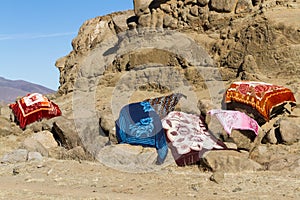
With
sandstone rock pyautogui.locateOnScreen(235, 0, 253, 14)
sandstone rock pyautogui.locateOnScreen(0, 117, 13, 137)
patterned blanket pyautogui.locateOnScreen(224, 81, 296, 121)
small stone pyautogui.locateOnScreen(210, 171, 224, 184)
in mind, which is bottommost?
sandstone rock pyautogui.locateOnScreen(0, 117, 13, 137)

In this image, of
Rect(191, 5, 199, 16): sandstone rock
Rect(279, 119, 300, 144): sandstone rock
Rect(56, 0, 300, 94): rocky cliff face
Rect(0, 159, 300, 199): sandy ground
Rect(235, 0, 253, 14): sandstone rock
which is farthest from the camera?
Rect(191, 5, 199, 16): sandstone rock

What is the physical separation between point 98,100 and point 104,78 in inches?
146

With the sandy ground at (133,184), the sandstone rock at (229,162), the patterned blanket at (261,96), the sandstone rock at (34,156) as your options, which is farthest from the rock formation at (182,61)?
the sandstone rock at (229,162)

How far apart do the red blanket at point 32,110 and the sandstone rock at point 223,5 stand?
8.50 metres

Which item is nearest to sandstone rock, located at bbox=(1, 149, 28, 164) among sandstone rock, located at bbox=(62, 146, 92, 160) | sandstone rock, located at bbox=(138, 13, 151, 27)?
sandstone rock, located at bbox=(62, 146, 92, 160)

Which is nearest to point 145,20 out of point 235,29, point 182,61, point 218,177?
point 182,61

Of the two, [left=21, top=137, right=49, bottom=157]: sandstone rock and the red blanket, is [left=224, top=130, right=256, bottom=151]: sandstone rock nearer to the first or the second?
[left=21, top=137, right=49, bottom=157]: sandstone rock

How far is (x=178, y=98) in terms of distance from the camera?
14.1m

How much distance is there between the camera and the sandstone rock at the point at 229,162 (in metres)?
8.94

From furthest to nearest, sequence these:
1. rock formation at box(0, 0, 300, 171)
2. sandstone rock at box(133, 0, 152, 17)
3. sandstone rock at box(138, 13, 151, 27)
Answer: sandstone rock at box(133, 0, 152, 17) → sandstone rock at box(138, 13, 151, 27) → rock formation at box(0, 0, 300, 171)

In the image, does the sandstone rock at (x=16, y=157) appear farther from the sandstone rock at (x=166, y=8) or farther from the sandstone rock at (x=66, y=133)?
the sandstone rock at (x=166, y=8)

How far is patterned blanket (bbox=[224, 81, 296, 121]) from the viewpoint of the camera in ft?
43.8

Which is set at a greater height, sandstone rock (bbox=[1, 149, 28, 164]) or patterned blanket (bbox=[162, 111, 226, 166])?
patterned blanket (bbox=[162, 111, 226, 166])

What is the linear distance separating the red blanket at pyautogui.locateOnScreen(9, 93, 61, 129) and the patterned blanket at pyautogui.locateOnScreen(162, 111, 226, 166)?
642 cm
